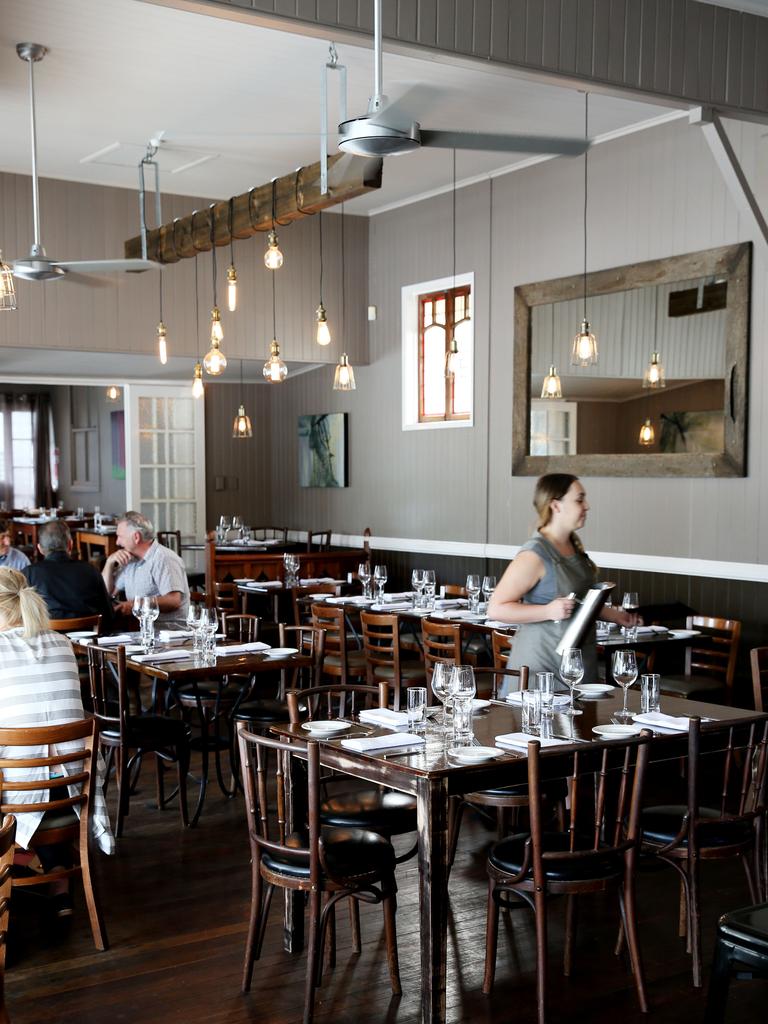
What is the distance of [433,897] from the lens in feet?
11.1

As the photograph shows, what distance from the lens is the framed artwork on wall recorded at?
1253 cm

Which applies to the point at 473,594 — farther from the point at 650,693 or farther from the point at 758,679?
the point at 650,693

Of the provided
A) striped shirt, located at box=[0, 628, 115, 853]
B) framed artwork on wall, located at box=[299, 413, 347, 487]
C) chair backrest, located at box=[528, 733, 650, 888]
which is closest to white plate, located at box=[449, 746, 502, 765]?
chair backrest, located at box=[528, 733, 650, 888]

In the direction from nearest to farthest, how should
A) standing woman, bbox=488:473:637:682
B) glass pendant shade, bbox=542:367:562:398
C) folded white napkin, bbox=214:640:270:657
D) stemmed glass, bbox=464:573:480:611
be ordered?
standing woman, bbox=488:473:637:682 → folded white napkin, bbox=214:640:270:657 → stemmed glass, bbox=464:573:480:611 → glass pendant shade, bbox=542:367:562:398

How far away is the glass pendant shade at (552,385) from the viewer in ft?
31.2

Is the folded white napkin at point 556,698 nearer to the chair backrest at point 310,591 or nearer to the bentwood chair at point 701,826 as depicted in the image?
the bentwood chair at point 701,826

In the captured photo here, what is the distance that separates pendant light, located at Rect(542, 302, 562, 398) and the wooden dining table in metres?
5.61

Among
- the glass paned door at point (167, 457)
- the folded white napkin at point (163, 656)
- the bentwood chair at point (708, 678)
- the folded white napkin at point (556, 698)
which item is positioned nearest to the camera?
the folded white napkin at point (556, 698)

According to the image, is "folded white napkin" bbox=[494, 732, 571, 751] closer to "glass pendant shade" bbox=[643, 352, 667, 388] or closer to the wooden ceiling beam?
the wooden ceiling beam

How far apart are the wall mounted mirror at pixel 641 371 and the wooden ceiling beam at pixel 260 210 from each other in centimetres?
240

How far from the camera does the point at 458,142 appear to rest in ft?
13.2

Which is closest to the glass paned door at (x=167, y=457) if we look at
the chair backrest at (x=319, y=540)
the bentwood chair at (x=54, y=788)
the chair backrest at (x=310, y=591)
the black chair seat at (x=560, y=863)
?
the chair backrest at (x=319, y=540)

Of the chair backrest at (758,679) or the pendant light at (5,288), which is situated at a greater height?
the pendant light at (5,288)

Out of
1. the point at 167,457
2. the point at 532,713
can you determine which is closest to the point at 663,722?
the point at 532,713
